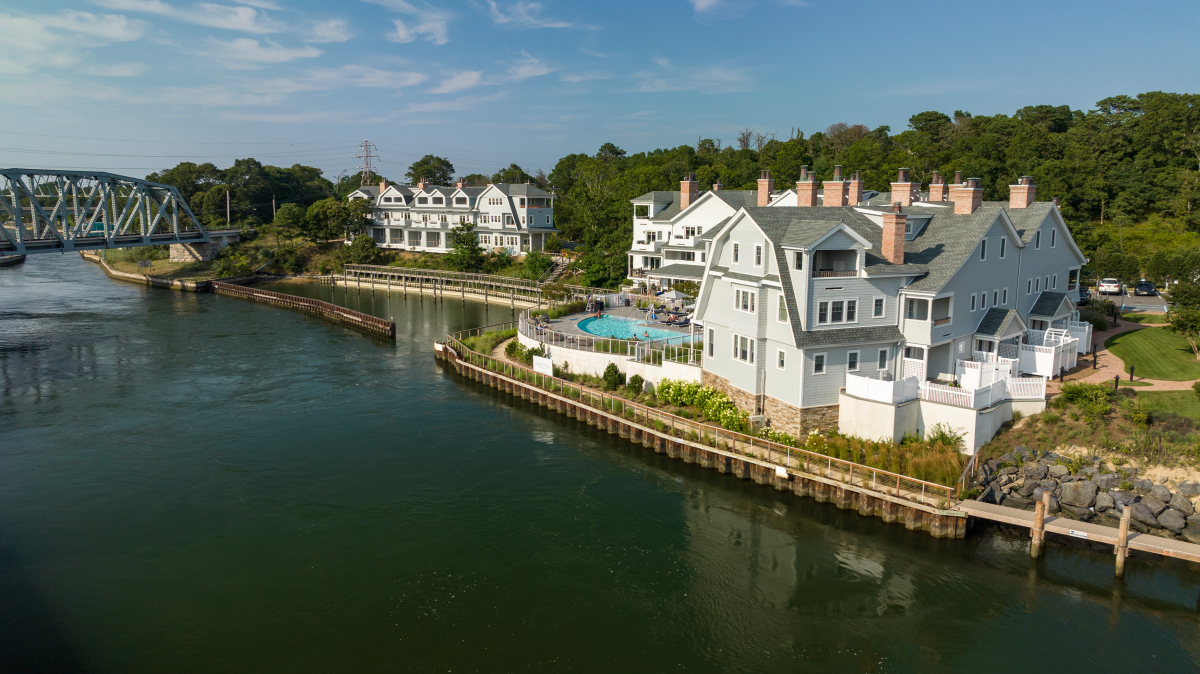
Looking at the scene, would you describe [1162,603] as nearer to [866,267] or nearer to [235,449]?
[866,267]

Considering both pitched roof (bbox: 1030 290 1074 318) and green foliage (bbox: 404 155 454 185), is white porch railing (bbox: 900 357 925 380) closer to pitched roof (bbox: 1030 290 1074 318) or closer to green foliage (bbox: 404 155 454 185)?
pitched roof (bbox: 1030 290 1074 318)

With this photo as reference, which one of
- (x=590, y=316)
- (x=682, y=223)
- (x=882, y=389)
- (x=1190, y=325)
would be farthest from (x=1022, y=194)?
(x=590, y=316)

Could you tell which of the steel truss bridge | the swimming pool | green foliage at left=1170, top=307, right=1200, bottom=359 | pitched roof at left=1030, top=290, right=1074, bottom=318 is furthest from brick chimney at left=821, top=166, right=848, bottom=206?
the steel truss bridge

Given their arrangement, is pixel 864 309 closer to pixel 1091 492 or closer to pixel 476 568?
pixel 1091 492

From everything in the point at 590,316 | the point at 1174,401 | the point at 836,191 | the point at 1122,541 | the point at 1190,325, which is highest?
the point at 836,191

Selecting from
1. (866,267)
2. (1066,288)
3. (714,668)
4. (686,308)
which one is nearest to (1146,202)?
(1066,288)

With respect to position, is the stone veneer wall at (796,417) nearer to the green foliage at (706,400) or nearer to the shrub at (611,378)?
the green foliage at (706,400)
